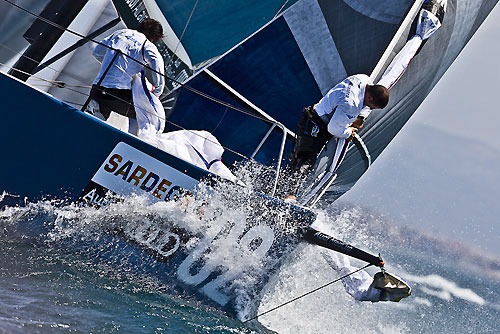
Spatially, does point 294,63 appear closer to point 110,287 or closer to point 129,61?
point 129,61

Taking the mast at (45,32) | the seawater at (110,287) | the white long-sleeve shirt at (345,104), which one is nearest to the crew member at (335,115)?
the white long-sleeve shirt at (345,104)

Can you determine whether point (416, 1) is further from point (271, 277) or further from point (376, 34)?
point (271, 277)

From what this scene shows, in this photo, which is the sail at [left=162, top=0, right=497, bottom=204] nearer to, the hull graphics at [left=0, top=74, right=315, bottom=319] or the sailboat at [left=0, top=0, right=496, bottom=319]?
the sailboat at [left=0, top=0, right=496, bottom=319]

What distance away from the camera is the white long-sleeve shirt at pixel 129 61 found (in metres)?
4.50

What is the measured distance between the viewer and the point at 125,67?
4512 millimetres

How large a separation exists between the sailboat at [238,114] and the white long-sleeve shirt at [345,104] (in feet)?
1.09

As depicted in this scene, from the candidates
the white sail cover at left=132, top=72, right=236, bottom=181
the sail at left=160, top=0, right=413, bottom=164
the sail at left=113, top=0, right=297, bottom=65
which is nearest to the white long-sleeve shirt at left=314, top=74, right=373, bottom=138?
the white sail cover at left=132, top=72, right=236, bottom=181

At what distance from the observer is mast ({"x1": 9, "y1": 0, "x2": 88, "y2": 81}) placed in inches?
213

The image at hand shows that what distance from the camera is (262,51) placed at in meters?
5.91

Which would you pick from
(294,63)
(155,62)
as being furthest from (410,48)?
(155,62)

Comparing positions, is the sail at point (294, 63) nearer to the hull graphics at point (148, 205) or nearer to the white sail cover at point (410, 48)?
the white sail cover at point (410, 48)

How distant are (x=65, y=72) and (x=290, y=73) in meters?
2.11

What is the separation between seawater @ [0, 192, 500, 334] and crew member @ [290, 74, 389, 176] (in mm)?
509

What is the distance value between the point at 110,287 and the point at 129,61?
162 cm
